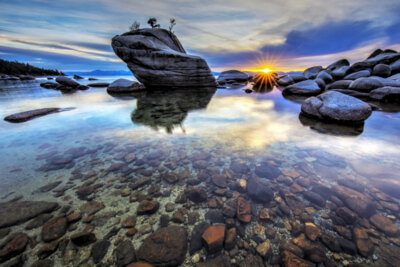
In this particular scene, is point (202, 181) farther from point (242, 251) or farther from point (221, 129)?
point (221, 129)

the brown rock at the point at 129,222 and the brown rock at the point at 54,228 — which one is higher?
the brown rock at the point at 54,228

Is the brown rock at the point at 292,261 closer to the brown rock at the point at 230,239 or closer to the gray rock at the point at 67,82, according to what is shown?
the brown rock at the point at 230,239

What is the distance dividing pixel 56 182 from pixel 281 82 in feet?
95.3

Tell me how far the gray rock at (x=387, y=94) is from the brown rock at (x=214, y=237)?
579 inches

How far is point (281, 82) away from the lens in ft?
81.7

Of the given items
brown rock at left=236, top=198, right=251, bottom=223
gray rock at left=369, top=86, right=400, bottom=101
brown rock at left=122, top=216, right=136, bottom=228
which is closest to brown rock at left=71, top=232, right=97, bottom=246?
brown rock at left=122, top=216, right=136, bottom=228

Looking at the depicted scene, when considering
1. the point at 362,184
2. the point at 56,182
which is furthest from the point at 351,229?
the point at 56,182

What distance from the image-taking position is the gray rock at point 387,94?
31.2 feet

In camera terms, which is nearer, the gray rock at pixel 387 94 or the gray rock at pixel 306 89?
the gray rock at pixel 387 94

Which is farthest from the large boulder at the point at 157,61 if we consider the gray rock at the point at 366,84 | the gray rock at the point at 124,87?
the gray rock at the point at 366,84

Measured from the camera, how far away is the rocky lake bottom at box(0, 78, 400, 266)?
60.2 inches

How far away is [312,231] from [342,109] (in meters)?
5.54

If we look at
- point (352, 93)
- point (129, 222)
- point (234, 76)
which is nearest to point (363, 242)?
point (129, 222)

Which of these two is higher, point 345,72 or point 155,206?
point 345,72
